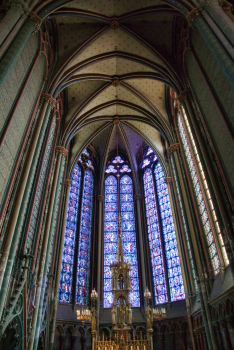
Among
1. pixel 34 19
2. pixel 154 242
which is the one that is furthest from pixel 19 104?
pixel 154 242

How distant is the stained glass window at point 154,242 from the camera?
15.6 meters

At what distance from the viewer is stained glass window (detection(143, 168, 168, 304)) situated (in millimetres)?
15617

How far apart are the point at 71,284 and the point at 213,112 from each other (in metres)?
11.7

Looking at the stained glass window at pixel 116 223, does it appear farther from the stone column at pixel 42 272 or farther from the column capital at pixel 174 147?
the column capital at pixel 174 147

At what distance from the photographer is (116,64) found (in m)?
15.6

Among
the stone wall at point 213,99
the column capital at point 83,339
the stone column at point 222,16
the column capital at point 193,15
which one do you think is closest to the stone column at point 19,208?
the stone wall at point 213,99

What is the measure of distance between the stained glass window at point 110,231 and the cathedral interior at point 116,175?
0.07 meters

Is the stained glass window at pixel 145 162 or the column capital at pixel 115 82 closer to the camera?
the column capital at pixel 115 82

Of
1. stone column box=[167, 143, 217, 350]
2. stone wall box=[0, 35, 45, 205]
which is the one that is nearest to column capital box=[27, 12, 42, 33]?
stone wall box=[0, 35, 45, 205]

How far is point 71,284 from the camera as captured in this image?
15414 mm

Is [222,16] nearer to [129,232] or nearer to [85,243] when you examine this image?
[129,232]

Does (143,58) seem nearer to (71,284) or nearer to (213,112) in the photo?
(213,112)

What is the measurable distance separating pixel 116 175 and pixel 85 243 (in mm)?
5975

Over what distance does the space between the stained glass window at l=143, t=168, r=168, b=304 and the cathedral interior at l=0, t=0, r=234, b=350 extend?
0.27ft
